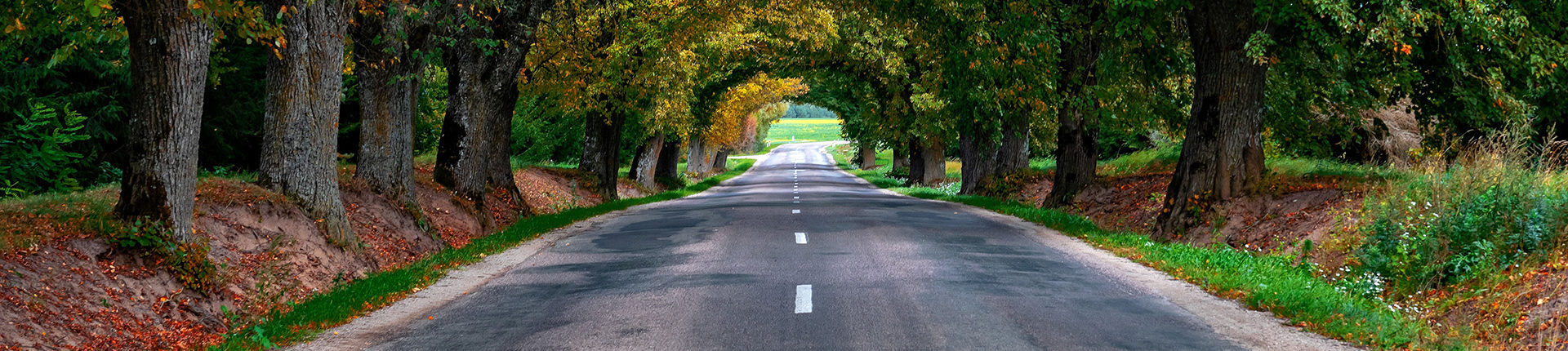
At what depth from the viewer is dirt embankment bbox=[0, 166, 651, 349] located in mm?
7473

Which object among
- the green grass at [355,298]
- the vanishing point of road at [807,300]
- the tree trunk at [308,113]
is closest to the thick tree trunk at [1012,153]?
the vanishing point of road at [807,300]

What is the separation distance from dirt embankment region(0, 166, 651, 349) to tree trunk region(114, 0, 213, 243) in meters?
0.38

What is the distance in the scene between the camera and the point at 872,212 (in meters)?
22.0

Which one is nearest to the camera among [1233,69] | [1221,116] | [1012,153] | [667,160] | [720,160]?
[1233,69]

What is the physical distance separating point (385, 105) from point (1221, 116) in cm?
1185

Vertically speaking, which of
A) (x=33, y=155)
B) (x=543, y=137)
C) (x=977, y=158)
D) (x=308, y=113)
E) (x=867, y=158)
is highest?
(x=308, y=113)

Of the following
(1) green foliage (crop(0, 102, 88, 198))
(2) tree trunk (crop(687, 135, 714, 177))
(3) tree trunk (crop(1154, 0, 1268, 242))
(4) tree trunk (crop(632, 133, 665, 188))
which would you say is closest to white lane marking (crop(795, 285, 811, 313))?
(3) tree trunk (crop(1154, 0, 1268, 242))

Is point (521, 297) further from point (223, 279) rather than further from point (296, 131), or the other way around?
point (296, 131)

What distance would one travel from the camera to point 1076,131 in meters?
24.8

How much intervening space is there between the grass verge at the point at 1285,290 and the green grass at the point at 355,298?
7206 mm

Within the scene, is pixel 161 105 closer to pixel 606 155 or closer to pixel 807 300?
pixel 807 300

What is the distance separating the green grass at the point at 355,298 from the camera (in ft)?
26.0

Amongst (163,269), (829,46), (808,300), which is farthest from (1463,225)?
(829,46)

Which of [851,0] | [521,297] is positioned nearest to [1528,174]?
[521,297]
